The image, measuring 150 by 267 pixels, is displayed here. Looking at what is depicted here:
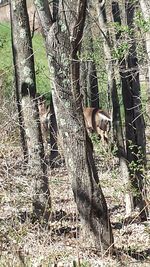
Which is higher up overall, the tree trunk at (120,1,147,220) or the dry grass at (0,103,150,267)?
the tree trunk at (120,1,147,220)

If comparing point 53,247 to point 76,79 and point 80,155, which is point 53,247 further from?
point 76,79

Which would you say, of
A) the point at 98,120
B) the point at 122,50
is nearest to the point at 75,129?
the point at 122,50

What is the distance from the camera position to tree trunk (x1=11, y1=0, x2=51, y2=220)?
9.55m

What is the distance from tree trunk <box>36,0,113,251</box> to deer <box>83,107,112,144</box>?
12.3 metres

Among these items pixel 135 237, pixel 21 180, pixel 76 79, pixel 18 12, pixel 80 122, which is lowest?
pixel 135 237

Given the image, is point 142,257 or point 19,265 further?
point 142,257

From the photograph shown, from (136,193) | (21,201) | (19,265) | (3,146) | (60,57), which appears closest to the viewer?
(19,265)

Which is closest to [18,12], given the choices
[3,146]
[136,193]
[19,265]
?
[3,146]

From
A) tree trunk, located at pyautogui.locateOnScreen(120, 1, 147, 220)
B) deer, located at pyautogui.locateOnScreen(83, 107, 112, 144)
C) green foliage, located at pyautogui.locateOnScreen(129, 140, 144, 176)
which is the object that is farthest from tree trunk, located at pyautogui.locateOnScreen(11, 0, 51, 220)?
deer, located at pyautogui.locateOnScreen(83, 107, 112, 144)

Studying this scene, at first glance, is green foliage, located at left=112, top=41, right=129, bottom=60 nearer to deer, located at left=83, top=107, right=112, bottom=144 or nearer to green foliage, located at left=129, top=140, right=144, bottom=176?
green foliage, located at left=129, top=140, right=144, bottom=176

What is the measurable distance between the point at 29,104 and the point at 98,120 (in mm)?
11311

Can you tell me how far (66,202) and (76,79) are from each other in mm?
4261

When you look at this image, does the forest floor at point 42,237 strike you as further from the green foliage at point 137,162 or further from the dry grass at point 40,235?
the green foliage at point 137,162

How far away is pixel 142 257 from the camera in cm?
846
